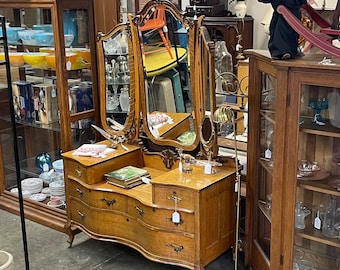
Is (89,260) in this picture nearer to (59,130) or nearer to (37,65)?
(59,130)

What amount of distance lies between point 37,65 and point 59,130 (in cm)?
49

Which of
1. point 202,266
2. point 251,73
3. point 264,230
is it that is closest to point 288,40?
point 251,73

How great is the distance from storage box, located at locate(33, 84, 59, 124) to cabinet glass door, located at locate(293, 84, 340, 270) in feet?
6.32

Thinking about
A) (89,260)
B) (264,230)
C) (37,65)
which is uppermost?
(37,65)

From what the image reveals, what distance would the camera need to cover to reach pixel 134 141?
3219mm

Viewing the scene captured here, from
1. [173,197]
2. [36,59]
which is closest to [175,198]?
[173,197]

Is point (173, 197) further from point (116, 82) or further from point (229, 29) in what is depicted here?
point (229, 29)

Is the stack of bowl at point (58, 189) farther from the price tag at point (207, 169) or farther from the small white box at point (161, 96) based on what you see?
the price tag at point (207, 169)

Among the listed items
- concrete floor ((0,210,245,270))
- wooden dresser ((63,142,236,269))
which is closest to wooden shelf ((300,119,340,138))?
wooden dresser ((63,142,236,269))

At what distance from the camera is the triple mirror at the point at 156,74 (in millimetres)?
2857

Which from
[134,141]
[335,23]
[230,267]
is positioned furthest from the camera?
[134,141]

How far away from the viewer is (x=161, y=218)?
268 centimetres

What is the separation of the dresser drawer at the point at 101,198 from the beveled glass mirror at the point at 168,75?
45 centimetres

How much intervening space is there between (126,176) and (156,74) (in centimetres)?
64
